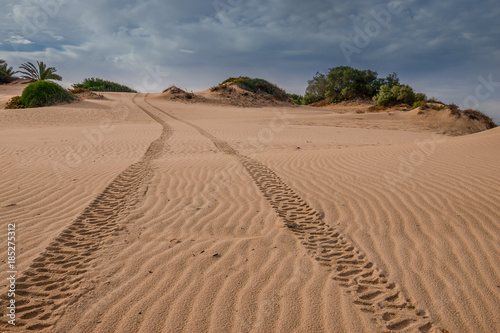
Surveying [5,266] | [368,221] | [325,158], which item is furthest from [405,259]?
[325,158]

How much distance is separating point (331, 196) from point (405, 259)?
1937mm

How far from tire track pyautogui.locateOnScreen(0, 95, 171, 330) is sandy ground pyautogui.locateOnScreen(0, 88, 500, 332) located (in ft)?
0.05

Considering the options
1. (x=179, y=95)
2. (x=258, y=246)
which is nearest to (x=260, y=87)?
(x=179, y=95)

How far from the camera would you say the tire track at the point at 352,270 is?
232 cm

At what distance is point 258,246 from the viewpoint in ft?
11.2

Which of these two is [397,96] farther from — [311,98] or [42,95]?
[42,95]

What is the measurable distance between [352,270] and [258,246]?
3.35 ft

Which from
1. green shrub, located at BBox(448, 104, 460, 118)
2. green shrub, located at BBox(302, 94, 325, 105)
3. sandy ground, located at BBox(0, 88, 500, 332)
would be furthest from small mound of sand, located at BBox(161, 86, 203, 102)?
sandy ground, located at BBox(0, 88, 500, 332)

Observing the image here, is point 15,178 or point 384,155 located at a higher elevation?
point 384,155

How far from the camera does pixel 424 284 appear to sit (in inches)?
106

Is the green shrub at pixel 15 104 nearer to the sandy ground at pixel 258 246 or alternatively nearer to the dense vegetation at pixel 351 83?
the sandy ground at pixel 258 246

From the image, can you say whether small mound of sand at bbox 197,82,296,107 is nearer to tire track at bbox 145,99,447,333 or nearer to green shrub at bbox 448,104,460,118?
green shrub at bbox 448,104,460,118

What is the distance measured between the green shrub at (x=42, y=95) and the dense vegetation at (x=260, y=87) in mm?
17546

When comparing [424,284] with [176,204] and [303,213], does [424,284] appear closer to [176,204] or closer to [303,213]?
[303,213]
